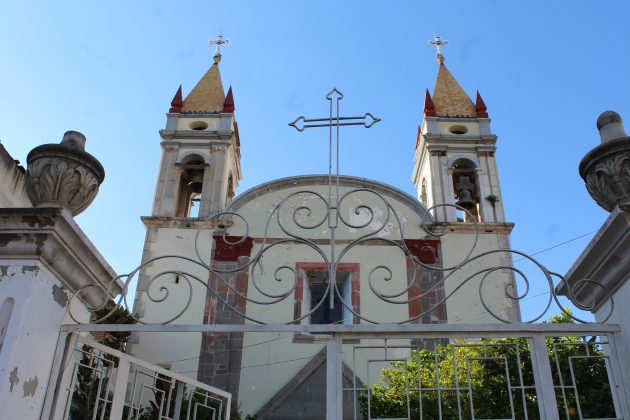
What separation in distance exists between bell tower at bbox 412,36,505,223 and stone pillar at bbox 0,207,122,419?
11.4 meters

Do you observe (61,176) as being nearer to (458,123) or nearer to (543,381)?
(543,381)

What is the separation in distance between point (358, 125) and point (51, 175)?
2408mm

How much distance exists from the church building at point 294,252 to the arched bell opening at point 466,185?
38mm

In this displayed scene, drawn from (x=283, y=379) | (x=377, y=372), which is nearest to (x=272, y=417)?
(x=283, y=379)

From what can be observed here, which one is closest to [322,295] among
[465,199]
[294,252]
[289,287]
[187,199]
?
[289,287]

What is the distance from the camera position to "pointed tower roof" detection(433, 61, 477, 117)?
17000 mm

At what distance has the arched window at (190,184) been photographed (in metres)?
15.7

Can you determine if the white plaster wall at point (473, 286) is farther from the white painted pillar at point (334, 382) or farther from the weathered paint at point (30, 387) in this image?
the weathered paint at point (30, 387)

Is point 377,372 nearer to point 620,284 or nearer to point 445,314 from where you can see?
point 445,314

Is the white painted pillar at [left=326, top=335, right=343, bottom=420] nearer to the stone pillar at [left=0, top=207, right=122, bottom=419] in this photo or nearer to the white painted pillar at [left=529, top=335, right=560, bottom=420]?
the white painted pillar at [left=529, top=335, right=560, bottom=420]

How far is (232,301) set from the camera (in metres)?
13.2

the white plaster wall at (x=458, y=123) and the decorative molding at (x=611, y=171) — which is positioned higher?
the white plaster wall at (x=458, y=123)

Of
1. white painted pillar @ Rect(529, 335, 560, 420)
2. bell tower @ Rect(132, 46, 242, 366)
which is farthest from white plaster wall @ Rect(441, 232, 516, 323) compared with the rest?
white painted pillar @ Rect(529, 335, 560, 420)

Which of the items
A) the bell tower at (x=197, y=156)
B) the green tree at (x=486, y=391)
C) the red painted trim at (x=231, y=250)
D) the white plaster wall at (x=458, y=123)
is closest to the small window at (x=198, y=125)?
the bell tower at (x=197, y=156)
